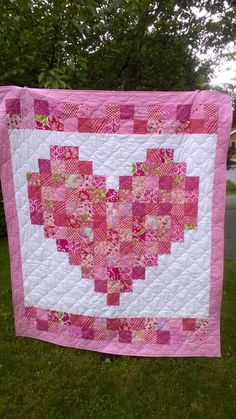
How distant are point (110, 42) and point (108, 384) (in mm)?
2890

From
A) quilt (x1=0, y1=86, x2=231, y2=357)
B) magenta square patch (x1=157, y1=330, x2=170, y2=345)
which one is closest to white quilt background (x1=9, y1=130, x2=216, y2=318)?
quilt (x1=0, y1=86, x2=231, y2=357)

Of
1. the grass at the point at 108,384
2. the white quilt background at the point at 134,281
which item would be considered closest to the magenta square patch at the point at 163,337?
the white quilt background at the point at 134,281

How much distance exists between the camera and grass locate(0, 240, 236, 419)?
7.45 feet

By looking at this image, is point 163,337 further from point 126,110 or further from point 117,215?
point 126,110

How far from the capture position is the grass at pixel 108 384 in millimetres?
2270

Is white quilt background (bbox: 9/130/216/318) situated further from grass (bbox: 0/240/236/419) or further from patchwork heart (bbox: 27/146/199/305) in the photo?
grass (bbox: 0/240/236/419)

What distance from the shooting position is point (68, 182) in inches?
91.7

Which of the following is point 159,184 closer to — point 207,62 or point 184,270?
point 184,270

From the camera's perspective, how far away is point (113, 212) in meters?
2.33

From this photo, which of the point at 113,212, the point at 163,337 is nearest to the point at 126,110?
the point at 113,212

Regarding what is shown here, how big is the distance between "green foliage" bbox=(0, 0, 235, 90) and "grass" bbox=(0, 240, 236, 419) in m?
1.76

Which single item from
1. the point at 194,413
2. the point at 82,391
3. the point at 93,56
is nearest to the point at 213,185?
A: the point at 194,413

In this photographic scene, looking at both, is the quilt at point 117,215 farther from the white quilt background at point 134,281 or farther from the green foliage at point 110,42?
the green foliage at point 110,42

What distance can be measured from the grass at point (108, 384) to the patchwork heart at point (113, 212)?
528mm
